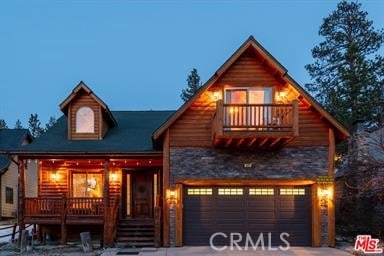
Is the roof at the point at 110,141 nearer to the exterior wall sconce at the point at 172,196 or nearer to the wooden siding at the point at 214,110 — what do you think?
the wooden siding at the point at 214,110

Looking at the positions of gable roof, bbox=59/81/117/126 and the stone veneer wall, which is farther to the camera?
gable roof, bbox=59/81/117/126

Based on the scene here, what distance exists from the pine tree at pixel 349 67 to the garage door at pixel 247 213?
13238mm

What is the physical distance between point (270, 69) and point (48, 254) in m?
10.5

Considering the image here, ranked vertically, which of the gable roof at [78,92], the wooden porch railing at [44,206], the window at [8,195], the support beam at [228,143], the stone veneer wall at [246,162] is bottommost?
the window at [8,195]

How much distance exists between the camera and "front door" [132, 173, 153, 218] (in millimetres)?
23188

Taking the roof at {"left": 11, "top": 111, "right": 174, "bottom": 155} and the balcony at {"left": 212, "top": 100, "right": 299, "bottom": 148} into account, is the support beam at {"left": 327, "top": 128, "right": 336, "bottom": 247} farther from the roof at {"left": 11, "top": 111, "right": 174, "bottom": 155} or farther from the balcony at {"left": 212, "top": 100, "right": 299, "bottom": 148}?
the roof at {"left": 11, "top": 111, "right": 174, "bottom": 155}

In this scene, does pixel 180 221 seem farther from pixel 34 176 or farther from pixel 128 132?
pixel 34 176

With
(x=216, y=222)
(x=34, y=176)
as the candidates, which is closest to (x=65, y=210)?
(x=216, y=222)

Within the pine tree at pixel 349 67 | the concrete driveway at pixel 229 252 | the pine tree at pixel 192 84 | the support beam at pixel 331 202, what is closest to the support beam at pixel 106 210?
the concrete driveway at pixel 229 252

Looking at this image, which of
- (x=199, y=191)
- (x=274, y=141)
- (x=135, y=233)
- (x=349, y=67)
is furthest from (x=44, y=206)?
(x=349, y=67)

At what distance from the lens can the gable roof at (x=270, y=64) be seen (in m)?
19.5

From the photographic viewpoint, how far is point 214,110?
20016mm

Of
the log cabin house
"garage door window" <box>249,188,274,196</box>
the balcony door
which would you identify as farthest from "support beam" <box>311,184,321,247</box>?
the balcony door

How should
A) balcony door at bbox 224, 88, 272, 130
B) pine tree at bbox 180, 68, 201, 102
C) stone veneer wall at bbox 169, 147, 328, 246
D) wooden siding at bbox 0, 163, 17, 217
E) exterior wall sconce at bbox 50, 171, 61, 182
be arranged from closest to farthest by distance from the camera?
balcony door at bbox 224, 88, 272, 130 → stone veneer wall at bbox 169, 147, 328, 246 → exterior wall sconce at bbox 50, 171, 61, 182 → wooden siding at bbox 0, 163, 17, 217 → pine tree at bbox 180, 68, 201, 102
